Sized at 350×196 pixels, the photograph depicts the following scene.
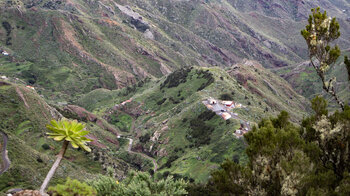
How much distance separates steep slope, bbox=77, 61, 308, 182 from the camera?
3524 inches

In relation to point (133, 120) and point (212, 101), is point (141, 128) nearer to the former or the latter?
point (133, 120)

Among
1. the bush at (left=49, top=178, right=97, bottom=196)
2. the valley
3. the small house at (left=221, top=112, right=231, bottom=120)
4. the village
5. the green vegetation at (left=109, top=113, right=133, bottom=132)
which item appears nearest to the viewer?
the bush at (left=49, top=178, right=97, bottom=196)

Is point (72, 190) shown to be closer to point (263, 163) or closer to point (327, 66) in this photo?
point (263, 163)

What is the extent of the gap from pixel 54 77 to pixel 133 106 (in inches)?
2403

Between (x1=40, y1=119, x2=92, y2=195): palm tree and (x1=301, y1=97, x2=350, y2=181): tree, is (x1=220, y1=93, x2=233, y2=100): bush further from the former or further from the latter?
(x1=40, y1=119, x2=92, y2=195): palm tree

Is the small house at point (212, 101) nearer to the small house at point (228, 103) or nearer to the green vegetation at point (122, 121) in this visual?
the small house at point (228, 103)

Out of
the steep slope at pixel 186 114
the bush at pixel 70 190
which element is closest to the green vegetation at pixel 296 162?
the bush at pixel 70 190

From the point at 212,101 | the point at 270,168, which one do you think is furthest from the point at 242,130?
the point at 270,168

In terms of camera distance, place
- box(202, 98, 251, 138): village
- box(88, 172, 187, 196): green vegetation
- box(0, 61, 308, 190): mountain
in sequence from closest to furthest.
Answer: box(88, 172, 187, 196): green vegetation → box(0, 61, 308, 190): mountain → box(202, 98, 251, 138): village

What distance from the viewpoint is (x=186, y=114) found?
114 metres

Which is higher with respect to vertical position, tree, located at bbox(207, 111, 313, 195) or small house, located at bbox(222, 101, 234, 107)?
tree, located at bbox(207, 111, 313, 195)

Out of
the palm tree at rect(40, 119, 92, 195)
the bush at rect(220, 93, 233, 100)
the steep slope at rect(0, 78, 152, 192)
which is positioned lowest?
the steep slope at rect(0, 78, 152, 192)

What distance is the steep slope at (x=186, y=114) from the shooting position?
89.5m

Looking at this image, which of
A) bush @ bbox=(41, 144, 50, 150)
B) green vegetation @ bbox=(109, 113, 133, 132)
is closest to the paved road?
bush @ bbox=(41, 144, 50, 150)
